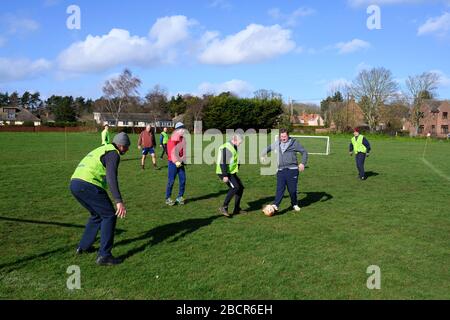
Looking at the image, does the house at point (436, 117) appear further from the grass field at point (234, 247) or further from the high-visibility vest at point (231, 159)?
the high-visibility vest at point (231, 159)

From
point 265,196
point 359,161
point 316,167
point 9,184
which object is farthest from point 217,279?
point 316,167

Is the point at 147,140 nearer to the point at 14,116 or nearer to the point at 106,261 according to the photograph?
the point at 106,261

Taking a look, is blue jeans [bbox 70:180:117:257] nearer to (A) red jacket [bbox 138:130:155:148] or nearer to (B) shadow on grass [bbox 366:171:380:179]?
(A) red jacket [bbox 138:130:155:148]

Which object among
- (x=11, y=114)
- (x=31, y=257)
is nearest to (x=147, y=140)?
(x=31, y=257)

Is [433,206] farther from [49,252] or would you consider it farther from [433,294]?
[49,252]

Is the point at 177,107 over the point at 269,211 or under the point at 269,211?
over

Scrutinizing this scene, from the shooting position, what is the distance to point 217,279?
214 inches

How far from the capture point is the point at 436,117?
284 feet

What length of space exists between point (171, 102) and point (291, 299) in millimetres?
110288

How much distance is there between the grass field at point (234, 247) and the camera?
16.9ft

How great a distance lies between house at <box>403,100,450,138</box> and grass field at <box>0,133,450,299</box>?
82.5m

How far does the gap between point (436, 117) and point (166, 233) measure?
302ft

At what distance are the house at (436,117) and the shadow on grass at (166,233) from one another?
86.2 m

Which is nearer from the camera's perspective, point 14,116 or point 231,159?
point 231,159
